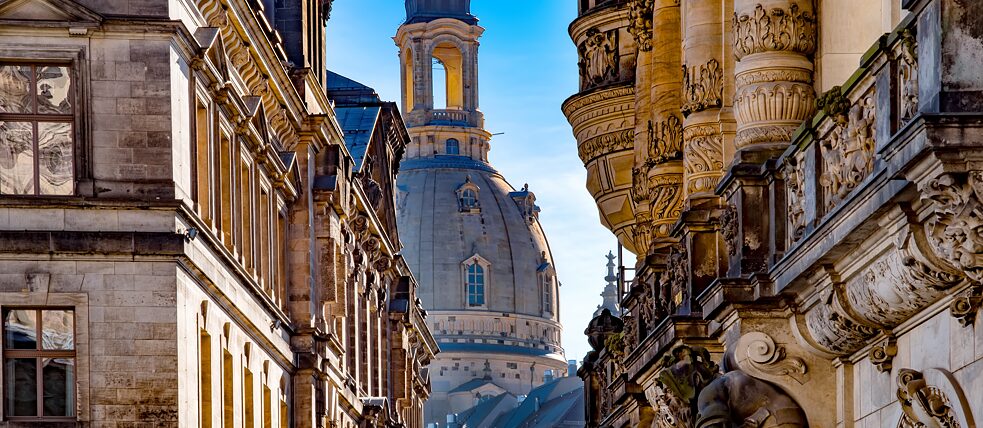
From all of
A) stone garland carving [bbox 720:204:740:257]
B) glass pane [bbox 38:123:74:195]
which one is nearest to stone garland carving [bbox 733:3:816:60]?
stone garland carving [bbox 720:204:740:257]

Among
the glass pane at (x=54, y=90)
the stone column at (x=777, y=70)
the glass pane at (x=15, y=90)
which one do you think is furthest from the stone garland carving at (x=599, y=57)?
the stone column at (x=777, y=70)

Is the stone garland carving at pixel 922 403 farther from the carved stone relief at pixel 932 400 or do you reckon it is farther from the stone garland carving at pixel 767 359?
the stone garland carving at pixel 767 359

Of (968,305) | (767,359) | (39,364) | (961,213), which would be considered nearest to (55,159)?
(39,364)

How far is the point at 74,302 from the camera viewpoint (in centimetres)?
3228

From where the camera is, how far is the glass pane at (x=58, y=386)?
104ft

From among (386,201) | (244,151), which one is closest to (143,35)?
(244,151)

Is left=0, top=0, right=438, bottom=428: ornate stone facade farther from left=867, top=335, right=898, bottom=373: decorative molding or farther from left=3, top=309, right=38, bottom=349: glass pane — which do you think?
left=867, top=335, right=898, bottom=373: decorative molding

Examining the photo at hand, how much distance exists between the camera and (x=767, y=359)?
2008 cm

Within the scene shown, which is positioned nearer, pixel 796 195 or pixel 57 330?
pixel 796 195

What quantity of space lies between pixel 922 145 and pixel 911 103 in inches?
63.7

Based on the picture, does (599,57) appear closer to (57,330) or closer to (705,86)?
(57,330)

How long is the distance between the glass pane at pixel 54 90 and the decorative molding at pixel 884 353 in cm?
1692

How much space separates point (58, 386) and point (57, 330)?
30.9 inches

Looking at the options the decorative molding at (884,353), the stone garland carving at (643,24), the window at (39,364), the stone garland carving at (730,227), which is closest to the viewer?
the decorative molding at (884,353)
